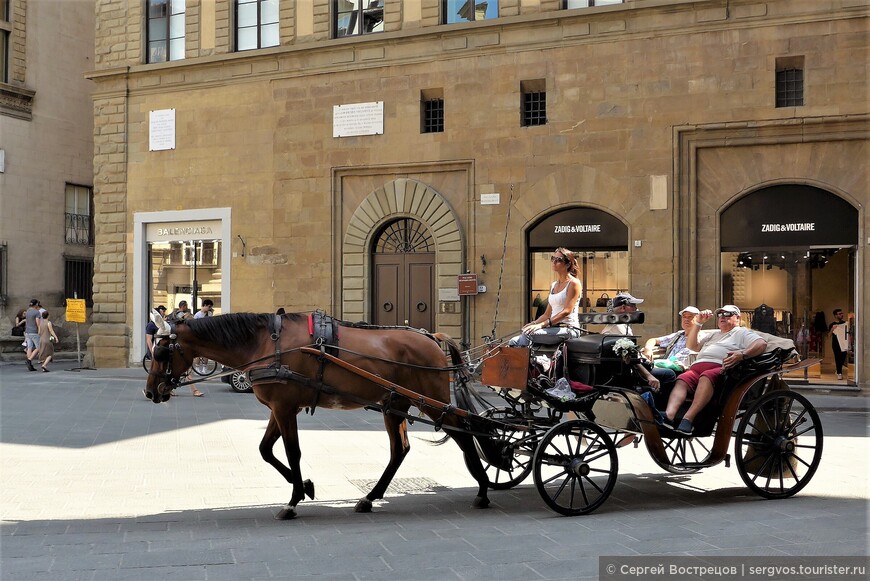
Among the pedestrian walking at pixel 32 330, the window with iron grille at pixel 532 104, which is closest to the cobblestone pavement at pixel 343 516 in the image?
the window with iron grille at pixel 532 104

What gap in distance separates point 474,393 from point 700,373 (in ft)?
6.20

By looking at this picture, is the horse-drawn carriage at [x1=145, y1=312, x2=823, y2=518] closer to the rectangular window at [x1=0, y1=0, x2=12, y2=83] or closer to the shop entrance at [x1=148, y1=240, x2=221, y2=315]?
the shop entrance at [x1=148, y1=240, x2=221, y2=315]

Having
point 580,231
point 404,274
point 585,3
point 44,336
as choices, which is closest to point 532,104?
point 585,3

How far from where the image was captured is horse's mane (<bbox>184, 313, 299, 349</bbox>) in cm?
726

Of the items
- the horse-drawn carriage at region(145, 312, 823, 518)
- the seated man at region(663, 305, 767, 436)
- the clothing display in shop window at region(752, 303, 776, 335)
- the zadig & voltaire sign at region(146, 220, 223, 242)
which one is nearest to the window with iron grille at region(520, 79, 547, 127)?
the clothing display in shop window at region(752, 303, 776, 335)

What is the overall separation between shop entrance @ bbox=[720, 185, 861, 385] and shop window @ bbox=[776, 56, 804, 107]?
1.69 m

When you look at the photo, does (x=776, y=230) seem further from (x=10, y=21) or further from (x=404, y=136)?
(x=10, y=21)

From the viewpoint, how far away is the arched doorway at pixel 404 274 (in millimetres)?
20688

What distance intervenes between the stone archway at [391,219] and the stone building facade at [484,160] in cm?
5

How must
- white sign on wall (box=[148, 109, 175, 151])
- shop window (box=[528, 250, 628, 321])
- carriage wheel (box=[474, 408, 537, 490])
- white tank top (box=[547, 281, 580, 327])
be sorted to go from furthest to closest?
white sign on wall (box=[148, 109, 175, 151]) → shop window (box=[528, 250, 628, 321]) → white tank top (box=[547, 281, 580, 327]) → carriage wheel (box=[474, 408, 537, 490])

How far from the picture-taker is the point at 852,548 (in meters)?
5.59

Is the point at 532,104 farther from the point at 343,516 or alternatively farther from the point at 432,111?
the point at 343,516

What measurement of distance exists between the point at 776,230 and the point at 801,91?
2.72m

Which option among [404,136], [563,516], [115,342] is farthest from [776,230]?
[115,342]
